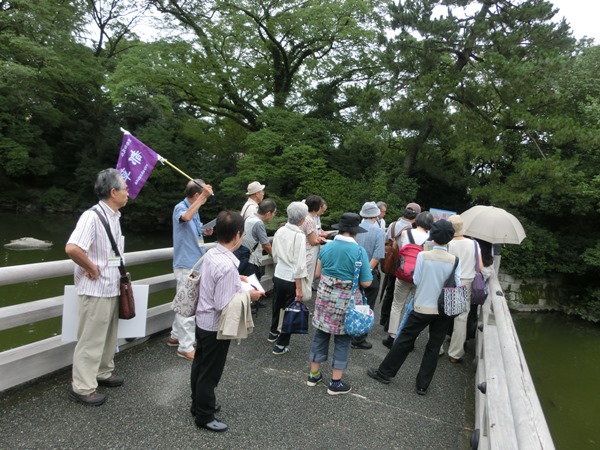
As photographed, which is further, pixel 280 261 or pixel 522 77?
pixel 522 77

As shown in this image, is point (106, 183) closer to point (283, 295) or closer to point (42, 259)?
point (283, 295)

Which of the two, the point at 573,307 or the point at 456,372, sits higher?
the point at 456,372

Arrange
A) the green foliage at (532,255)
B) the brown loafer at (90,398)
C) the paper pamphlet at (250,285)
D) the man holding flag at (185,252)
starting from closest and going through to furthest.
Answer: the paper pamphlet at (250,285)
the brown loafer at (90,398)
the man holding flag at (185,252)
the green foliage at (532,255)

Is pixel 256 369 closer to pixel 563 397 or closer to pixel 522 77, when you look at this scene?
pixel 563 397

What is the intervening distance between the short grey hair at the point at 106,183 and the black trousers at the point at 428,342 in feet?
9.58

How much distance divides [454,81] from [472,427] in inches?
433

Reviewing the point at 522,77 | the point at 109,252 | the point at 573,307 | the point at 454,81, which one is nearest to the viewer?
the point at 109,252

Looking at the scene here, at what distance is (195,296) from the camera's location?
8.98ft

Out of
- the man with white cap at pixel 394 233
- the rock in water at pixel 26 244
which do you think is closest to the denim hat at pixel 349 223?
the man with white cap at pixel 394 233

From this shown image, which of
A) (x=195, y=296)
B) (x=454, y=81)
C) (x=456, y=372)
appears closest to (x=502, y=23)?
(x=454, y=81)

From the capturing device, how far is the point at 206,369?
2.70 meters

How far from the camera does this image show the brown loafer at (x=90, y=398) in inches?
117

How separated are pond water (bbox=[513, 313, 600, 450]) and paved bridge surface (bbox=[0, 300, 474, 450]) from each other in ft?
14.2

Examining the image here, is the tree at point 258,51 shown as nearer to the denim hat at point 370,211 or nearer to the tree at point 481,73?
the tree at point 481,73
